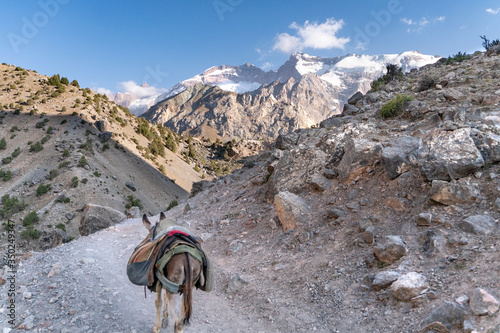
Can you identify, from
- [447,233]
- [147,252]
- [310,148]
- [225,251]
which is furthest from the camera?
[310,148]

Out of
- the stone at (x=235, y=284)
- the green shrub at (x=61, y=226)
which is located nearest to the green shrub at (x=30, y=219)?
the green shrub at (x=61, y=226)

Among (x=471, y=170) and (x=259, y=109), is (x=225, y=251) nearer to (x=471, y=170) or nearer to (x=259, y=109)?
(x=471, y=170)

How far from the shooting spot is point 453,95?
10.4 meters

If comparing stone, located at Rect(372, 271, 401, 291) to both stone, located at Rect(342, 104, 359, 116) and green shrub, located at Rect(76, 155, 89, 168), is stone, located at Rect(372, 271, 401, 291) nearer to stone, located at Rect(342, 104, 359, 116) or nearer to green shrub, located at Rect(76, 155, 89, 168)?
stone, located at Rect(342, 104, 359, 116)

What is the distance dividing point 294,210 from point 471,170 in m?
4.66

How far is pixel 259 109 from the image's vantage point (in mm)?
163750

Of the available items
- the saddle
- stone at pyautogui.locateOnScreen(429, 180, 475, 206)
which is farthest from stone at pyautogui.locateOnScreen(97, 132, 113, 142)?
stone at pyautogui.locateOnScreen(429, 180, 475, 206)

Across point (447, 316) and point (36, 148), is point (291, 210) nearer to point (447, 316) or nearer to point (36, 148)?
point (447, 316)

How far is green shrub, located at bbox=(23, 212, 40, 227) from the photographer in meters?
24.5

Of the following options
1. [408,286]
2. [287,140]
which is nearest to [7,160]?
[287,140]

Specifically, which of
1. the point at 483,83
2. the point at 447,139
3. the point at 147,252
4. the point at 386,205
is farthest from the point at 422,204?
the point at 483,83

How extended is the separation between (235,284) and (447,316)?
4634 millimetres

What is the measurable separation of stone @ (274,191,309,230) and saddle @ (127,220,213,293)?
4070 millimetres

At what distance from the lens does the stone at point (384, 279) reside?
5159 mm
